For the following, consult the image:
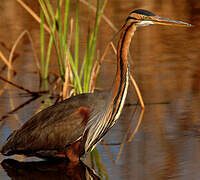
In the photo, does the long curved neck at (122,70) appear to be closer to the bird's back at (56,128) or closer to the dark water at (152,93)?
the bird's back at (56,128)

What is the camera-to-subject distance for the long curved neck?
205 inches

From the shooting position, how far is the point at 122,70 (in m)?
5.35

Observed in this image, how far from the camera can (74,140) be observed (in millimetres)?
5602

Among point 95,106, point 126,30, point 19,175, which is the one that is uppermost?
point 126,30

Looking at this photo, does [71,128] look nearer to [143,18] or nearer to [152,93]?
[143,18]

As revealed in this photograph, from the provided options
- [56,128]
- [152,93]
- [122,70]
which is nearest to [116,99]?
[122,70]

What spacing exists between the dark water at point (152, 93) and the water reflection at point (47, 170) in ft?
0.25

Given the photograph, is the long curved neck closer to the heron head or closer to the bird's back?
the heron head

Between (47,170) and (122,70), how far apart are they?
1.25 meters

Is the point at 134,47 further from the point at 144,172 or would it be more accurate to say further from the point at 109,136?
the point at 144,172

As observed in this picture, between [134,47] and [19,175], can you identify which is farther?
[134,47]

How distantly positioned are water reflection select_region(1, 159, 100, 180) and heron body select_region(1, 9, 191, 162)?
0.10 meters

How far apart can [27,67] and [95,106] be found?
14.3 feet

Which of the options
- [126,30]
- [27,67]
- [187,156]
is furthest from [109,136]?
[27,67]
